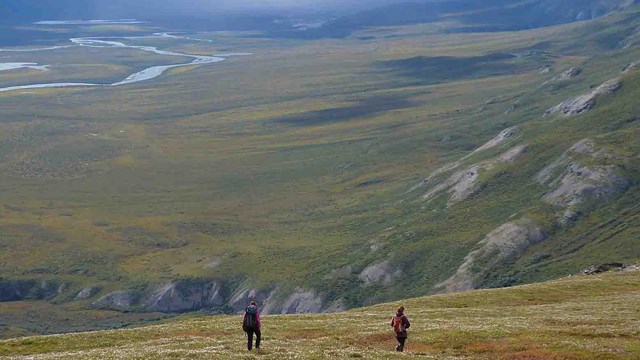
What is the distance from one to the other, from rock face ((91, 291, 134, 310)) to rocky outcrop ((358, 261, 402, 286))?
49.7m

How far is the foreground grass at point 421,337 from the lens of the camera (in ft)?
165

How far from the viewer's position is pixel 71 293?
582 feet

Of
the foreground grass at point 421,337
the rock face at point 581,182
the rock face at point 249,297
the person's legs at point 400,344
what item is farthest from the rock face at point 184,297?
the person's legs at point 400,344

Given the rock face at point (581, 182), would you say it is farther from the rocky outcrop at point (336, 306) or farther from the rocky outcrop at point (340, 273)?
the rocky outcrop at point (336, 306)

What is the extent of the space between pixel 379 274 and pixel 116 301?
5627 cm

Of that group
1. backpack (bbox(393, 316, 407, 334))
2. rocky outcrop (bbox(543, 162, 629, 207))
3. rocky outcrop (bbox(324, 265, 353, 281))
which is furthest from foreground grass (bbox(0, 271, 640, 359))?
rocky outcrop (bbox(543, 162, 629, 207))

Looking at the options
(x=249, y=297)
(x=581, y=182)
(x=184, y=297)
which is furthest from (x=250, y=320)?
(x=581, y=182)

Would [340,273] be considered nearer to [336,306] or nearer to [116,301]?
[336,306]

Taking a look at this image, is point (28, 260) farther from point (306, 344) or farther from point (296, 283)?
point (306, 344)

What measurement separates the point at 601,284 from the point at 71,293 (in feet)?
399

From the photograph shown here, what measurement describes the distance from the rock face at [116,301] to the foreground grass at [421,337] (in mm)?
101156

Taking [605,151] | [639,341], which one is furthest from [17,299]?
[639,341]

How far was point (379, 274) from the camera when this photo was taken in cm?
16838

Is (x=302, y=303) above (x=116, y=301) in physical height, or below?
above
